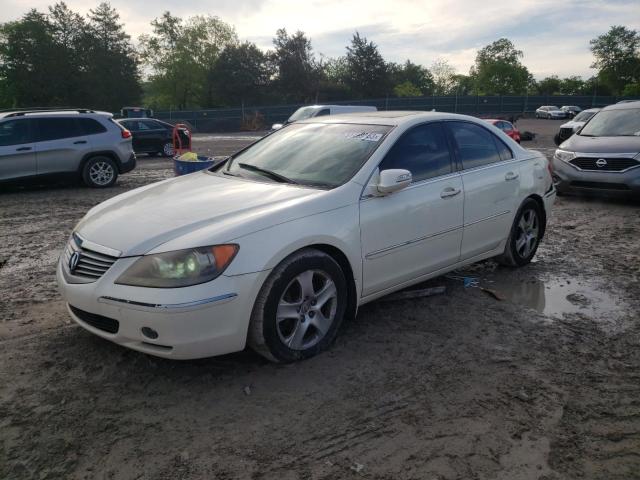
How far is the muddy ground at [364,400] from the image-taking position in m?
2.52

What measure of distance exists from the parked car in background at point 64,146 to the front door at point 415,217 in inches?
334

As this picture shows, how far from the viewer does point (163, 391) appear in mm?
3121

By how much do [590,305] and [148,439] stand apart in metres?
3.76

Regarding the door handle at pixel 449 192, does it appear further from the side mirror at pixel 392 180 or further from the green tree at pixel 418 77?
the green tree at pixel 418 77

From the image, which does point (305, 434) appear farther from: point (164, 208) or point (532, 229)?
point (532, 229)

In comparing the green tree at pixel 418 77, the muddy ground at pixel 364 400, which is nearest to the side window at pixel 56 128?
the muddy ground at pixel 364 400

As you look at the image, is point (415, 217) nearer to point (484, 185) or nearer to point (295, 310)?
point (484, 185)

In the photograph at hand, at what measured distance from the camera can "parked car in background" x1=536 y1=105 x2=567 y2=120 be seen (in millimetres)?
52250

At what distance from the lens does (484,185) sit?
4660 millimetres

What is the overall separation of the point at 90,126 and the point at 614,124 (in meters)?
10.1

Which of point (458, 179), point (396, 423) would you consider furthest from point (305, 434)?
point (458, 179)

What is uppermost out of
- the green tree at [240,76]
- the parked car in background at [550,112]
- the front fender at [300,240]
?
the green tree at [240,76]

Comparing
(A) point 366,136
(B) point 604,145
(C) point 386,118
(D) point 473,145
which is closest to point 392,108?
(B) point 604,145

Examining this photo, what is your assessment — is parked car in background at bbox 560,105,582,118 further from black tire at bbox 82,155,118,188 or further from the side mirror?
the side mirror
